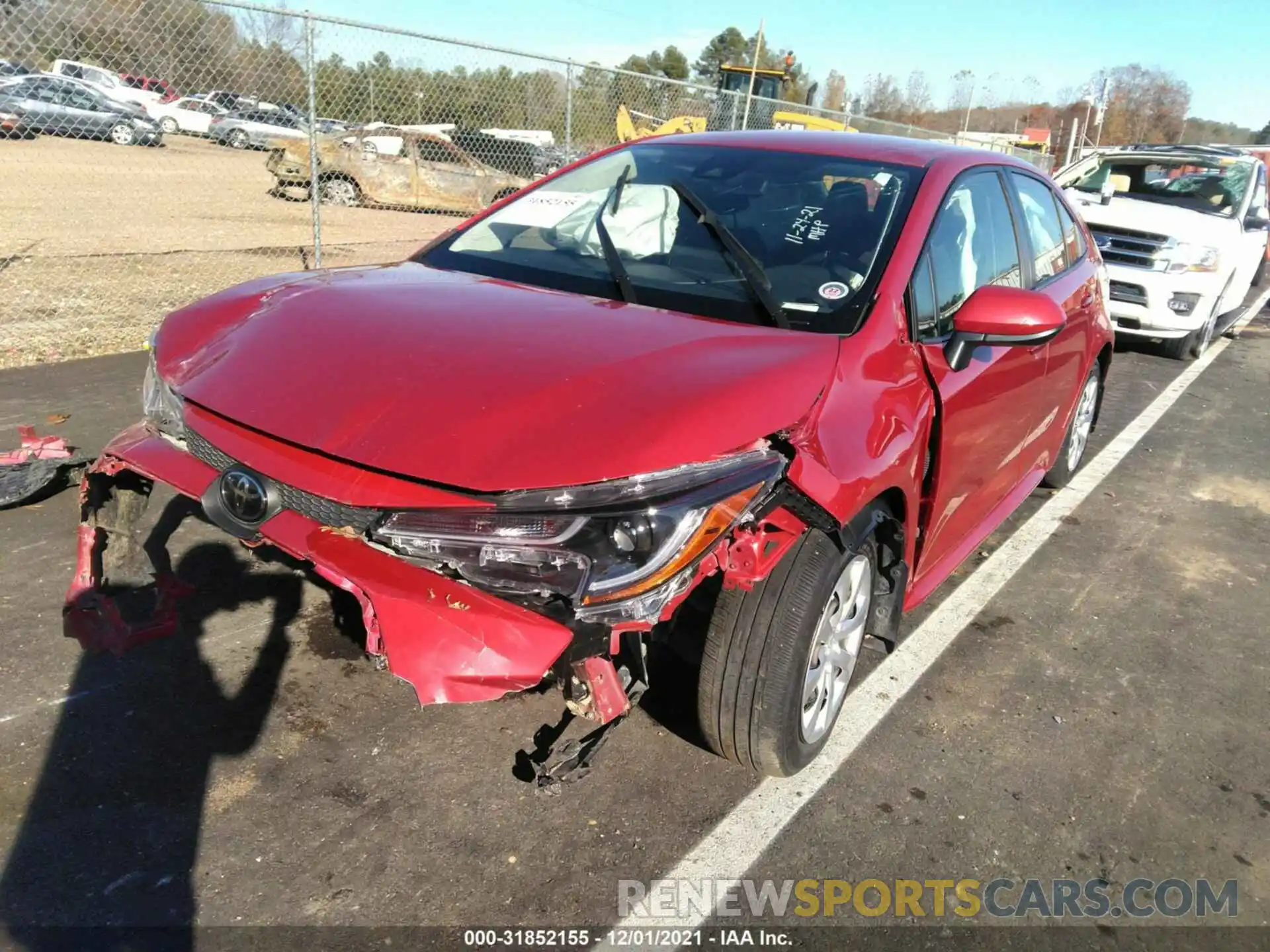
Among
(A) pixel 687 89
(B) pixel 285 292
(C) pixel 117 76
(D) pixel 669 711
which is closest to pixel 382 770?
(D) pixel 669 711

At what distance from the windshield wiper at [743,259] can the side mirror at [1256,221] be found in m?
8.51

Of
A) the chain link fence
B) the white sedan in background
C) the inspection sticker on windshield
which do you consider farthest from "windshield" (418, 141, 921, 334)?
the white sedan in background

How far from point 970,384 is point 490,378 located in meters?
1.65

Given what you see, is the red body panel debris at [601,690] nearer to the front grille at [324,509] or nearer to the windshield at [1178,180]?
the front grille at [324,509]

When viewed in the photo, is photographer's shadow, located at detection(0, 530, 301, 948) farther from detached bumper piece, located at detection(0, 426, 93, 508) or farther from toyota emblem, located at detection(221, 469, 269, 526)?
detached bumper piece, located at detection(0, 426, 93, 508)

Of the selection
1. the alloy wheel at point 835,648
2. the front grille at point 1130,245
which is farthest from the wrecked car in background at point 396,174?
the alloy wheel at point 835,648

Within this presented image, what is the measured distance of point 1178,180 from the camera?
32.7 ft

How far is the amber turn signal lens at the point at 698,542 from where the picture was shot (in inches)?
79.4

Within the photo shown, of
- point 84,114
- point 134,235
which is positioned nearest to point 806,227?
point 84,114

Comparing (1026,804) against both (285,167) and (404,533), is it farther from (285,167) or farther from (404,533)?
(285,167)

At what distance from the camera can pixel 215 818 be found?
244cm

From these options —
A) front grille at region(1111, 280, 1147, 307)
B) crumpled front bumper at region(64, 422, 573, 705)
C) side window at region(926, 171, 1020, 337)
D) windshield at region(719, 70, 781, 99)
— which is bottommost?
crumpled front bumper at region(64, 422, 573, 705)

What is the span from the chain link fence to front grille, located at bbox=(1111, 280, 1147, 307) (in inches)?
217

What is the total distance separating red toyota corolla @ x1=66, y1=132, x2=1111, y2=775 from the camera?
6.68ft
